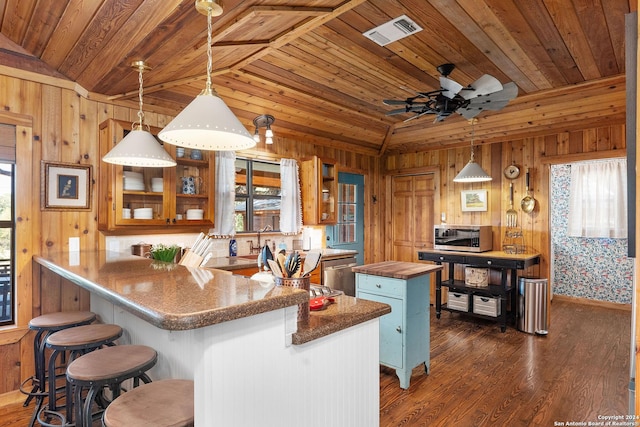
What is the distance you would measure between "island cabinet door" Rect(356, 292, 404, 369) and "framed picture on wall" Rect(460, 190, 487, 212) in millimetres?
2849

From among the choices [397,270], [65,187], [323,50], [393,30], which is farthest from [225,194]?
[393,30]

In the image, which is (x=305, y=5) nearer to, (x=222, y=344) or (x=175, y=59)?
(x=175, y=59)

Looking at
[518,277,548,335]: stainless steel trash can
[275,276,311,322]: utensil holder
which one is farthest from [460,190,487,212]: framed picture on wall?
[275,276,311,322]: utensil holder

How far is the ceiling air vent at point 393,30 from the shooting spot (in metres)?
2.49

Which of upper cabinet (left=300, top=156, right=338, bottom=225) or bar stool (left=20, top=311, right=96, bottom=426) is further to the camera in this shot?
upper cabinet (left=300, top=156, right=338, bottom=225)

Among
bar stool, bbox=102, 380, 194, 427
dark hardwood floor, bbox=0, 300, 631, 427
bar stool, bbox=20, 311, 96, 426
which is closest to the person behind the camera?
bar stool, bbox=102, 380, 194, 427

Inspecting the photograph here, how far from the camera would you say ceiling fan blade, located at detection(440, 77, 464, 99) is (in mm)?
2581

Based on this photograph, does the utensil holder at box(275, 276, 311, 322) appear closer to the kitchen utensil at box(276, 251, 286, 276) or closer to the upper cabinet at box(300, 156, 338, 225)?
the kitchen utensil at box(276, 251, 286, 276)

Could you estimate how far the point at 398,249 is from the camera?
5.99 m

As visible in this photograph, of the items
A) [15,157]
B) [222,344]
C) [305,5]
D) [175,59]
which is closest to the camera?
[222,344]

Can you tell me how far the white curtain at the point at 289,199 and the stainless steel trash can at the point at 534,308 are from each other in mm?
2798

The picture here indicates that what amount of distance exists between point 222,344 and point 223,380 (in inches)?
4.6

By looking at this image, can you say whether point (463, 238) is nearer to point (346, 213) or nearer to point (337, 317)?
point (346, 213)

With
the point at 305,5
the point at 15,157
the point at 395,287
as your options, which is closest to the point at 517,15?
the point at 305,5
